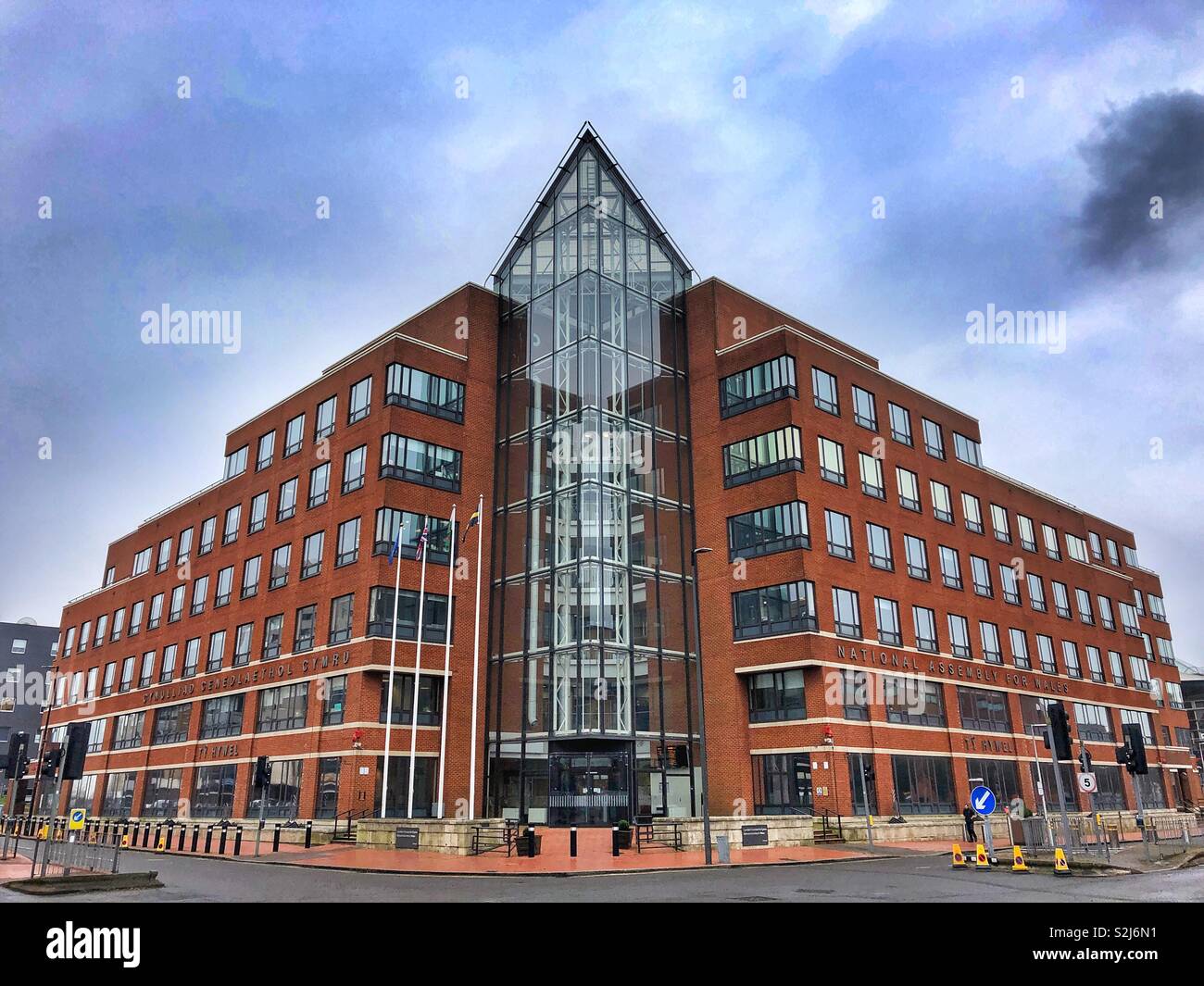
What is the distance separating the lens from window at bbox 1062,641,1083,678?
5956 centimetres

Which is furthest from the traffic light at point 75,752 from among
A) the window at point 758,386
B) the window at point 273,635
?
the window at point 758,386

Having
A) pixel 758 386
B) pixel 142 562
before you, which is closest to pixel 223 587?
pixel 142 562

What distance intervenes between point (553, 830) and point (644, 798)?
474cm

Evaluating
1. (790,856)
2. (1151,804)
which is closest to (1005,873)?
(790,856)

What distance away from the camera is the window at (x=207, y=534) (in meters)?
58.9

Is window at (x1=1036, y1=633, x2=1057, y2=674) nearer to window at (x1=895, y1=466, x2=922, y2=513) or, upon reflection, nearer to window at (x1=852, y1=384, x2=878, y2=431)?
window at (x1=895, y1=466, x2=922, y2=513)

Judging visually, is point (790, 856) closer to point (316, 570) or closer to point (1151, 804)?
point (316, 570)

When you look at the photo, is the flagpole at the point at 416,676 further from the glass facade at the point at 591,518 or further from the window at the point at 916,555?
the window at the point at 916,555

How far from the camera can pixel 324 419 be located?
50.4 m

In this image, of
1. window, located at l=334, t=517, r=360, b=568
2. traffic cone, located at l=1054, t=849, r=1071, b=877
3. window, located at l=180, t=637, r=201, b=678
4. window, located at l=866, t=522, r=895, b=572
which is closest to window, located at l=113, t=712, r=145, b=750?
window, located at l=180, t=637, r=201, b=678

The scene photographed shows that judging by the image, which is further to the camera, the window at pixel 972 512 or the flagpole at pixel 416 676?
the window at pixel 972 512

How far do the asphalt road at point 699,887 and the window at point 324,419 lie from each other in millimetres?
27353
